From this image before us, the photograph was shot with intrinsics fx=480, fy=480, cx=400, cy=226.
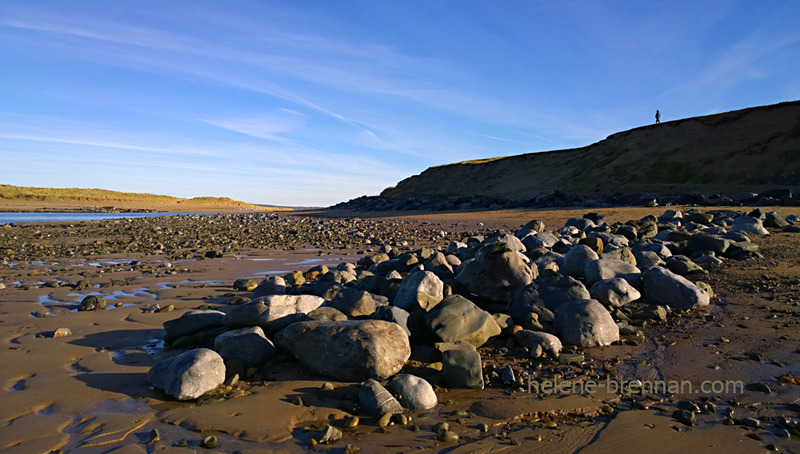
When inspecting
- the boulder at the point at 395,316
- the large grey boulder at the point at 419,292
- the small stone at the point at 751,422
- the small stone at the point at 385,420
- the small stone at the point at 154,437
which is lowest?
the small stone at the point at 154,437

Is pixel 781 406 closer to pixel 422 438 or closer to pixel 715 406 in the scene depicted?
pixel 715 406

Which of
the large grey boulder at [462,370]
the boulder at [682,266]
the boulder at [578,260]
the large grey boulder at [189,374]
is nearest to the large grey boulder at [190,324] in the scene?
the large grey boulder at [189,374]

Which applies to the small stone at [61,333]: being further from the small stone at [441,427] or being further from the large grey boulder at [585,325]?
the large grey boulder at [585,325]

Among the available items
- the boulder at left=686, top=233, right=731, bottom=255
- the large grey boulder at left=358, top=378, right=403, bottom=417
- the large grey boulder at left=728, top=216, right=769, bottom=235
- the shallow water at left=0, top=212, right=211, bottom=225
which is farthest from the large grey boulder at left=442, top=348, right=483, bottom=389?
the shallow water at left=0, top=212, right=211, bottom=225

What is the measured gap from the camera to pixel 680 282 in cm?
499

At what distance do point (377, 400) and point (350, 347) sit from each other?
0.58 m

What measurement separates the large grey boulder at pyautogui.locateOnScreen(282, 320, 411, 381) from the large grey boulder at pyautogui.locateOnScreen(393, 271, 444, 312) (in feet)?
2.86

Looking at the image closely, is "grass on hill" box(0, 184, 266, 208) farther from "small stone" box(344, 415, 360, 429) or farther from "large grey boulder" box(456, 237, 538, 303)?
"small stone" box(344, 415, 360, 429)

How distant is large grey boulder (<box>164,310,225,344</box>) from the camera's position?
423 cm

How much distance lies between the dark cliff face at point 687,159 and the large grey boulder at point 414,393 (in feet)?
75.4

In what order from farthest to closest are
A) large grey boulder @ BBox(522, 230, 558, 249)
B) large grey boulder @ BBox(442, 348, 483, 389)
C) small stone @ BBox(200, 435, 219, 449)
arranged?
large grey boulder @ BBox(522, 230, 558, 249) → large grey boulder @ BBox(442, 348, 483, 389) → small stone @ BBox(200, 435, 219, 449)

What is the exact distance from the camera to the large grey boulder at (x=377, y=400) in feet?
9.46

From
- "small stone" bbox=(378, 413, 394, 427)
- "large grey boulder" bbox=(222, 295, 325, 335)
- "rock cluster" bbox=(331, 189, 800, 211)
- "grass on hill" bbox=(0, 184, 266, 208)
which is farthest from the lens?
"grass on hill" bbox=(0, 184, 266, 208)

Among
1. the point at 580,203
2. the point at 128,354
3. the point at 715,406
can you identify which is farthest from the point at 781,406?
the point at 580,203
